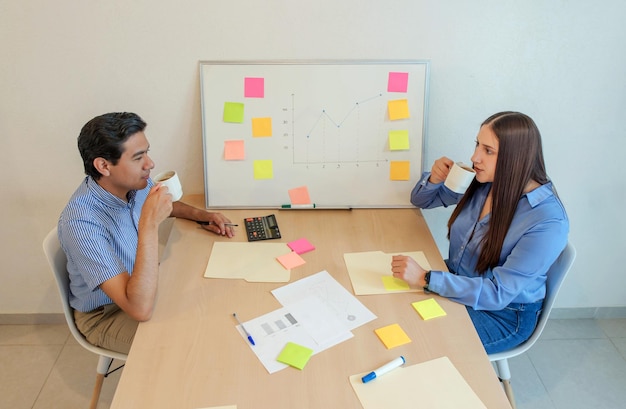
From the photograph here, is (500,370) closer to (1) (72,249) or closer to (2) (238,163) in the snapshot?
(2) (238,163)

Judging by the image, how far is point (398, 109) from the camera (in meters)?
2.03

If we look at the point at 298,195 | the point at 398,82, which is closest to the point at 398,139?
the point at 398,82

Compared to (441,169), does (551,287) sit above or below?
below

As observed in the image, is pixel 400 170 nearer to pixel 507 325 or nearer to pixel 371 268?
pixel 371 268

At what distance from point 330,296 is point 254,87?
0.95 metres

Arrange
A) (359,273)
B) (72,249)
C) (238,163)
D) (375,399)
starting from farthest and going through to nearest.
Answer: (238,163) → (359,273) → (72,249) → (375,399)

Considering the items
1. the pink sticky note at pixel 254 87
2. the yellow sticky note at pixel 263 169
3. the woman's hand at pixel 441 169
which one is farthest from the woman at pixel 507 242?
the pink sticky note at pixel 254 87

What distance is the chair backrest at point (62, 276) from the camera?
63.0 inches

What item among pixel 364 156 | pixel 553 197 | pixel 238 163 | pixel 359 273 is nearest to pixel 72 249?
pixel 238 163

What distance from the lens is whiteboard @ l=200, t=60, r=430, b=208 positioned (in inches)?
78.5

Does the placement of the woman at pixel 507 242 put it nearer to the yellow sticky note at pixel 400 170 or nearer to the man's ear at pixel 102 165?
the yellow sticky note at pixel 400 170

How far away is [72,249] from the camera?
59.9 inches

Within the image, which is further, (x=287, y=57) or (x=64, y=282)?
(x=287, y=57)

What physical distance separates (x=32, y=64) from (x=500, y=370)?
2162mm
